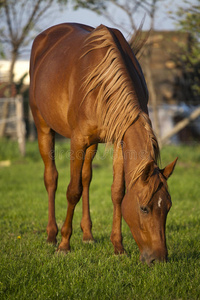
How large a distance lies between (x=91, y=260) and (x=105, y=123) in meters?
1.26

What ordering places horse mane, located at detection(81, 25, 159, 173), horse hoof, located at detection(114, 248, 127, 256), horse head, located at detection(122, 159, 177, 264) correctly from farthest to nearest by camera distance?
horse hoof, located at detection(114, 248, 127, 256)
horse mane, located at detection(81, 25, 159, 173)
horse head, located at detection(122, 159, 177, 264)

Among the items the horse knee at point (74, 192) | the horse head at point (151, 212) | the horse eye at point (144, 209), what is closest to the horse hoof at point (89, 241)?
the horse knee at point (74, 192)

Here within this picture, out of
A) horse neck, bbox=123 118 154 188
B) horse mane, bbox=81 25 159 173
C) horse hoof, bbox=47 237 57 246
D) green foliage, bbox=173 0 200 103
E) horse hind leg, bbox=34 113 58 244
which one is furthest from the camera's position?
green foliage, bbox=173 0 200 103

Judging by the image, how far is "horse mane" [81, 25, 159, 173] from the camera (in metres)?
3.26

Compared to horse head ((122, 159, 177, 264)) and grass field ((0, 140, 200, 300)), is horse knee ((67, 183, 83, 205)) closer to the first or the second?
grass field ((0, 140, 200, 300))

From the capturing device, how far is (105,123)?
3426 millimetres

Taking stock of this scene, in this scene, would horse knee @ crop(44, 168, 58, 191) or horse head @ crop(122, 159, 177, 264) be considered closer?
horse head @ crop(122, 159, 177, 264)

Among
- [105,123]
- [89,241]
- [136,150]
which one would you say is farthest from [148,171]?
[89,241]

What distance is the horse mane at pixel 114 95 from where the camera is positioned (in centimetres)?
326

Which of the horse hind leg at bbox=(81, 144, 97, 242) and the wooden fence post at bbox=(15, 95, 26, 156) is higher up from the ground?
the horse hind leg at bbox=(81, 144, 97, 242)

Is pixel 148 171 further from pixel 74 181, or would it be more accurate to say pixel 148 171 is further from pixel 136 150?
pixel 74 181

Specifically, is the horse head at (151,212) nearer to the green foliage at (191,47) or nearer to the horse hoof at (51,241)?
the horse hoof at (51,241)

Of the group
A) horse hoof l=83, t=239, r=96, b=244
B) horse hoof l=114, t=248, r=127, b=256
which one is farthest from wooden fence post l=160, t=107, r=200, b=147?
horse hoof l=114, t=248, r=127, b=256

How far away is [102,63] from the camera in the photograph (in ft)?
11.7
